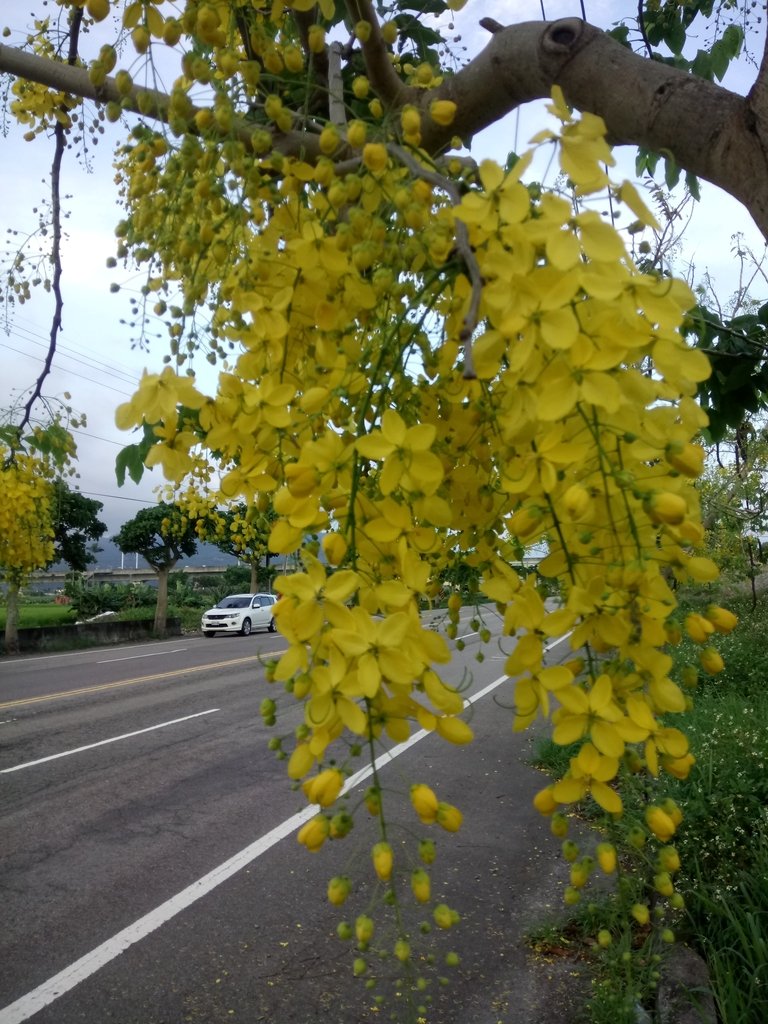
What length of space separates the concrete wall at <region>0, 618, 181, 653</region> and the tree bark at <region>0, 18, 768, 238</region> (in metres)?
20.6

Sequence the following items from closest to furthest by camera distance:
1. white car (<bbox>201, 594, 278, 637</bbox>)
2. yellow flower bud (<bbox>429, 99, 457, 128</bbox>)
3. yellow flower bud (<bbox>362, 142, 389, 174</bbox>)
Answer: yellow flower bud (<bbox>362, 142, 389, 174</bbox>)
yellow flower bud (<bbox>429, 99, 457, 128</bbox>)
white car (<bbox>201, 594, 278, 637</bbox>)

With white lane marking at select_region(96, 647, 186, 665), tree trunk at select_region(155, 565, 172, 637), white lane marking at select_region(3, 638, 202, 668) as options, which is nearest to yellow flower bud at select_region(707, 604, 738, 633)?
white lane marking at select_region(96, 647, 186, 665)

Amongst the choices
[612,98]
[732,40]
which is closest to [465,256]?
[612,98]

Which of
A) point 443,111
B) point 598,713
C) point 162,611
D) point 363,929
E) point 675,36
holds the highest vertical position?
point 675,36

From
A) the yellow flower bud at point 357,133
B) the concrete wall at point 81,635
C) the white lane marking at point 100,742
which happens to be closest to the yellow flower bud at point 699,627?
the yellow flower bud at point 357,133

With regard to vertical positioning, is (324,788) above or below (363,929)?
above

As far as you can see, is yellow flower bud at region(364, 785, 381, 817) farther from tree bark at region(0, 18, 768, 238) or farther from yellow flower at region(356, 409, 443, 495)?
tree bark at region(0, 18, 768, 238)

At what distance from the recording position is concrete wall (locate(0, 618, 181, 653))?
813 inches

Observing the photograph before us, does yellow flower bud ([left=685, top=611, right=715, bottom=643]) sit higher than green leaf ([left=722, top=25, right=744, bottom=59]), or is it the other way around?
green leaf ([left=722, top=25, right=744, bottom=59])

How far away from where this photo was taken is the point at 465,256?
1017 millimetres

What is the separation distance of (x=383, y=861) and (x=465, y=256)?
72 cm

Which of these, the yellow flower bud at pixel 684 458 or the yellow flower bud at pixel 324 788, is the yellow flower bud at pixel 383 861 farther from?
the yellow flower bud at pixel 684 458

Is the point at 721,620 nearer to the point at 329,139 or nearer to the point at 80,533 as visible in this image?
the point at 329,139

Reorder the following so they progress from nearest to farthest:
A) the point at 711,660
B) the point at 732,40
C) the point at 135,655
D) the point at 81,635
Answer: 1. the point at 711,660
2. the point at 732,40
3. the point at 135,655
4. the point at 81,635
